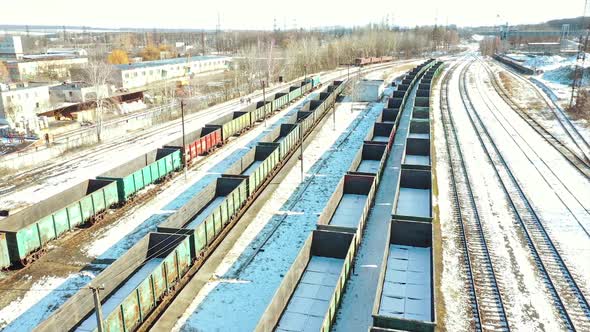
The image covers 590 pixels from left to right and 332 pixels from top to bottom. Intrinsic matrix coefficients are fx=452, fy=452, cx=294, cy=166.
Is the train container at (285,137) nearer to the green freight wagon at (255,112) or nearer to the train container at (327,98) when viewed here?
the green freight wagon at (255,112)

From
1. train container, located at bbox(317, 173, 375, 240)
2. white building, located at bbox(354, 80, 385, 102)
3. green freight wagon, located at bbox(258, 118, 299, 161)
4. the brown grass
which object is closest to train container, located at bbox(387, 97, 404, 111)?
white building, located at bbox(354, 80, 385, 102)

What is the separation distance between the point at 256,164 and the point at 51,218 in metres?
14.5

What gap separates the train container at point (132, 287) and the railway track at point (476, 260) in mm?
11021

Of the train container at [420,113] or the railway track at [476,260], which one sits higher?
the train container at [420,113]

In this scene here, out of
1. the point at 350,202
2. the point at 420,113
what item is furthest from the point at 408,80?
the point at 350,202

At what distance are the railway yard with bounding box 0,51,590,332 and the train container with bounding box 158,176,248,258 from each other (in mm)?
110

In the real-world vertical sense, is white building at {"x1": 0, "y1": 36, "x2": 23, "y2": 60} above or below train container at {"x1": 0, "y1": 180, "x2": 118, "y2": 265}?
above

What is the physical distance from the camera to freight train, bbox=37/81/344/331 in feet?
46.8

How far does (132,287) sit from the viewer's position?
17.0m

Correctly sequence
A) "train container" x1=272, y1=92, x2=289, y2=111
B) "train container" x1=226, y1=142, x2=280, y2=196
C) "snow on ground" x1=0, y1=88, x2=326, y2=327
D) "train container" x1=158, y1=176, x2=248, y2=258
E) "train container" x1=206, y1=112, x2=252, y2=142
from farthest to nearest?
"train container" x1=272, y1=92, x2=289, y2=111
"train container" x1=206, y1=112, x2=252, y2=142
"train container" x1=226, y1=142, x2=280, y2=196
"train container" x1=158, y1=176, x2=248, y2=258
"snow on ground" x1=0, y1=88, x2=326, y2=327

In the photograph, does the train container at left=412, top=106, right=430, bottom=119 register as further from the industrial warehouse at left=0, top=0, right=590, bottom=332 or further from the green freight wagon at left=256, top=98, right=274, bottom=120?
the green freight wagon at left=256, top=98, right=274, bottom=120

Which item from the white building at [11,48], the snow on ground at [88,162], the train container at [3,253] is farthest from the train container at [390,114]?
the white building at [11,48]

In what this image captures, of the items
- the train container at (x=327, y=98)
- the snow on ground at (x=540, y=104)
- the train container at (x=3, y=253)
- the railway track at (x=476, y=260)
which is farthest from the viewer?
the train container at (x=327, y=98)

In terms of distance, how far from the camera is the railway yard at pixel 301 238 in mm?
15852
